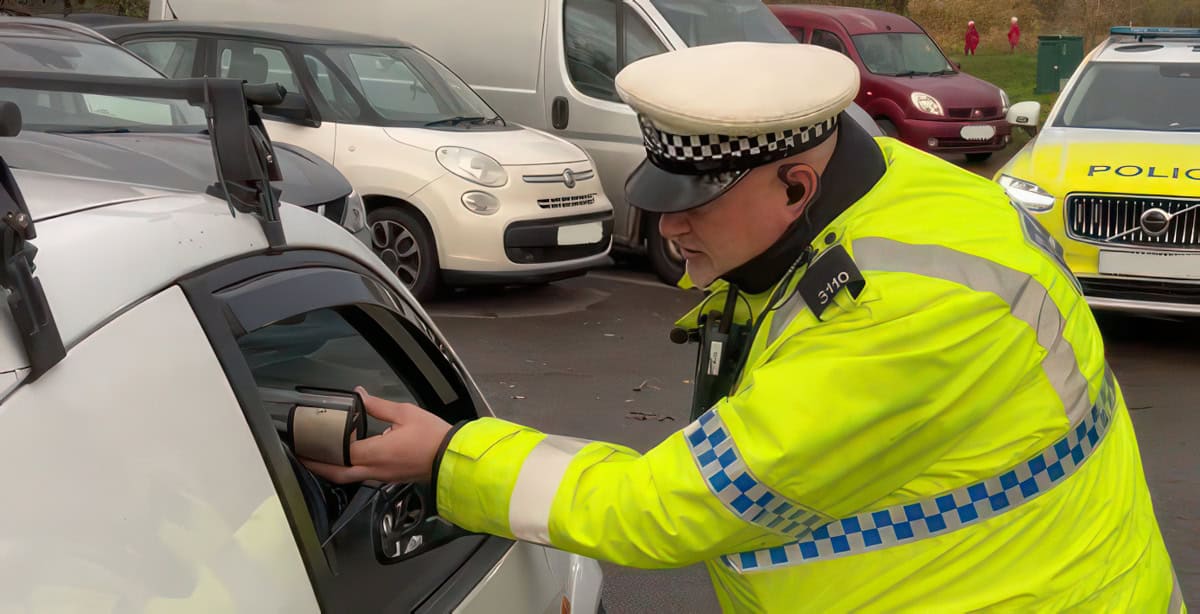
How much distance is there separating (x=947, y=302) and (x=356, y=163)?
715 cm

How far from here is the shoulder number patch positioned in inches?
68.4

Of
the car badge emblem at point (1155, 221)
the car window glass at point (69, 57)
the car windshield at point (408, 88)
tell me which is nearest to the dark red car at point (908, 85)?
the car windshield at point (408, 88)

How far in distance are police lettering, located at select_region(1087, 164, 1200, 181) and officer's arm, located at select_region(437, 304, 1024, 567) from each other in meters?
6.30

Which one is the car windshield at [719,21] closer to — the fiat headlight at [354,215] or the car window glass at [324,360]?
the fiat headlight at [354,215]

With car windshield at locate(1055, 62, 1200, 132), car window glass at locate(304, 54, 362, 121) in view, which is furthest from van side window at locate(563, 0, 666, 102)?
car windshield at locate(1055, 62, 1200, 132)

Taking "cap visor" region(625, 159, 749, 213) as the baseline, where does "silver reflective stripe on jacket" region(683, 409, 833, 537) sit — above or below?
below

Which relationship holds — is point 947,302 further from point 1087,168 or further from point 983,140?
point 983,140

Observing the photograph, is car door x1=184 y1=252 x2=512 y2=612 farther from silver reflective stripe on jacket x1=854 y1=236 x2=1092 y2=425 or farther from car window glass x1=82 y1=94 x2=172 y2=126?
car window glass x1=82 y1=94 x2=172 y2=126

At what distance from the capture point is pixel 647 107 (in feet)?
6.10

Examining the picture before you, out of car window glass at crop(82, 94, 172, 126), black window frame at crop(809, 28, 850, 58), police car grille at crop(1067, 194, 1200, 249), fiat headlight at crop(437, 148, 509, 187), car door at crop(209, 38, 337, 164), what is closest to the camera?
car window glass at crop(82, 94, 172, 126)

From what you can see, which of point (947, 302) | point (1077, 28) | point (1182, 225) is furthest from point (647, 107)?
point (1077, 28)

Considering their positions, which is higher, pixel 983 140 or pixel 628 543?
pixel 628 543

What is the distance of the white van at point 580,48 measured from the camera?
9867 mm

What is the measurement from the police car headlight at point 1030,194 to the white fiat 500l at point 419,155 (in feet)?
8.83
